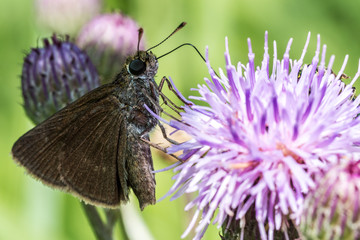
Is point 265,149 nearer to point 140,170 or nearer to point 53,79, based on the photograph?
point 140,170

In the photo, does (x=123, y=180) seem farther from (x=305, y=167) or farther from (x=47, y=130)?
(x=305, y=167)

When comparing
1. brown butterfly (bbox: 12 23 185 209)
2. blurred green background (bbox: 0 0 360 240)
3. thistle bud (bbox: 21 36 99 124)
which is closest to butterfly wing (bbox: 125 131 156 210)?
brown butterfly (bbox: 12 23 185 209)

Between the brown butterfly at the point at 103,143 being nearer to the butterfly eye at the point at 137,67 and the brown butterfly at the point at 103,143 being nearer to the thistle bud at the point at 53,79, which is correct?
the butterfly eye at the point at 137,67

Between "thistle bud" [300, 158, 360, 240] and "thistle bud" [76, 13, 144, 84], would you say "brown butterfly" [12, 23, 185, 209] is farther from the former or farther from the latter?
"thistle bud" [76, 13, 144, 84]

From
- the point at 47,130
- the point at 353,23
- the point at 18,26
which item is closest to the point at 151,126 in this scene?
the point at 47,130

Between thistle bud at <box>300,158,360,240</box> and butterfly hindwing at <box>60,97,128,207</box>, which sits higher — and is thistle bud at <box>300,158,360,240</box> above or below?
below

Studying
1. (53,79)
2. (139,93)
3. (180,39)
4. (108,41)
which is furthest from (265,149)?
(180,39)
